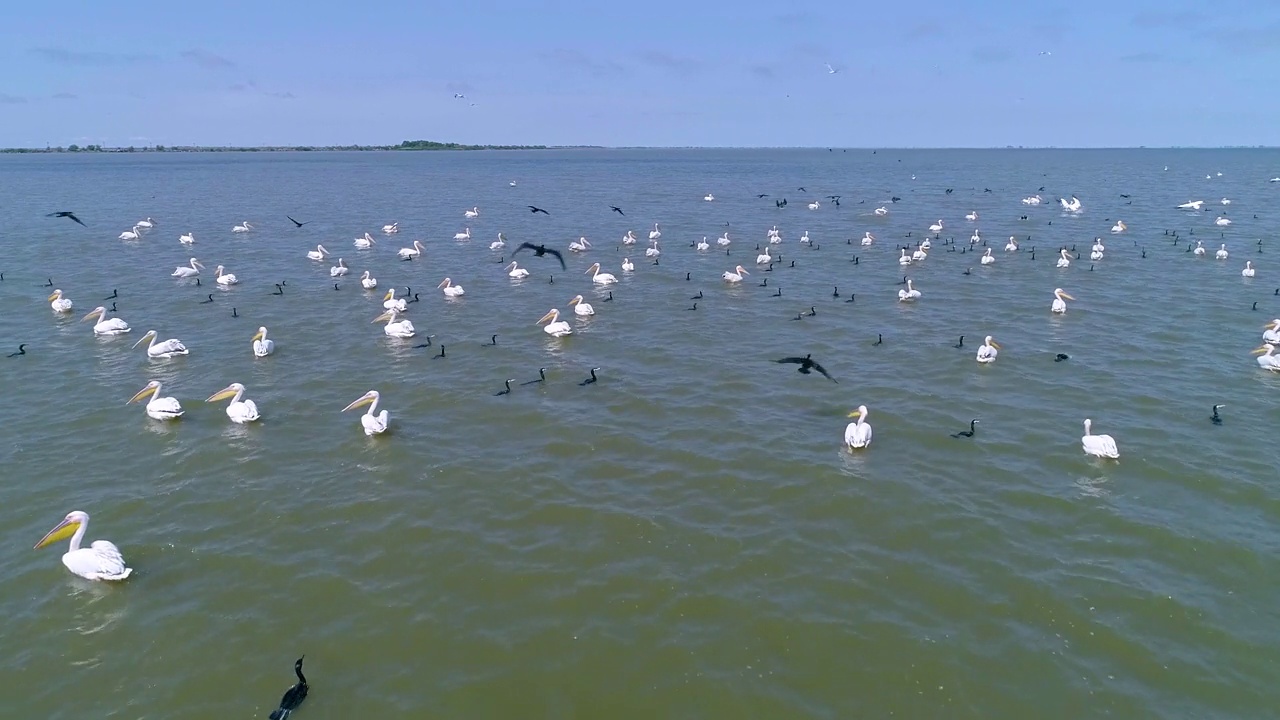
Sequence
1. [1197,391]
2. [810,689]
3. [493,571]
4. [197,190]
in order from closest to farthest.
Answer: [810,689] → [493,571] → [1197,391] → [197,190]

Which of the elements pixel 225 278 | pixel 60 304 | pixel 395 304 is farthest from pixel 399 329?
pixel 60 304

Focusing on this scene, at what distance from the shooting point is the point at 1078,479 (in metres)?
14.5

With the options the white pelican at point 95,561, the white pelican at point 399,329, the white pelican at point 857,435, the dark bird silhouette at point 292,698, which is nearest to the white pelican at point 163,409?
the white pelican at point 95,561

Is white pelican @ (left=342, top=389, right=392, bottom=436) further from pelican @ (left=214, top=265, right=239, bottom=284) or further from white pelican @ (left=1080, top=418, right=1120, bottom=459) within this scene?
pelican @ (left=214, top=265, right=239, bottom=284)

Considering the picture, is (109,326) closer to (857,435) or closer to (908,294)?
(857,435)

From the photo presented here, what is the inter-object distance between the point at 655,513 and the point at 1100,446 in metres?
9.42

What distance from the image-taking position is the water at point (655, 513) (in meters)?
9.62

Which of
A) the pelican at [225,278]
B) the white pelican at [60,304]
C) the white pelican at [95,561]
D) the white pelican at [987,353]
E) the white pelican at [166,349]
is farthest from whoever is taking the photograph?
the pelican at [225,278]

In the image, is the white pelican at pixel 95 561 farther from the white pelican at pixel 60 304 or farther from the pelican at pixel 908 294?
the pelican at pixel 908 294

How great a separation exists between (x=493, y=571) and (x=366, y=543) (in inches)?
94.2

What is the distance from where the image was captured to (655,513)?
13367mm

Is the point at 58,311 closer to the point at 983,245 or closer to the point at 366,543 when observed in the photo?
the point at 366,543

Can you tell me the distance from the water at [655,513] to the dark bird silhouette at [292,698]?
25cm

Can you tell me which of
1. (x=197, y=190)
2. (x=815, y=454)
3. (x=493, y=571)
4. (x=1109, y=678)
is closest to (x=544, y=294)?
(x=815, y=454)
